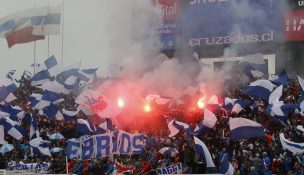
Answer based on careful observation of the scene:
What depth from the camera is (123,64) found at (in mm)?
23688

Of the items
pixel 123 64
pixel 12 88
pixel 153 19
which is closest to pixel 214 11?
pixel 153 19

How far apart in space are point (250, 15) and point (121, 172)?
13.2 meters

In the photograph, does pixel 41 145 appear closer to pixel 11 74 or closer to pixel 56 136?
pixel 56 136

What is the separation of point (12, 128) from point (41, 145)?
1.48 meters

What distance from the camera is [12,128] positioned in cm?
2125

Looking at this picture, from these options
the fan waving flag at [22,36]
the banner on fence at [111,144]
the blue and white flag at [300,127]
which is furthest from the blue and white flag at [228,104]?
the fan waving flag at [22,36]

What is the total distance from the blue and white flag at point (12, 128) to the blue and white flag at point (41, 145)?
3.23 feet

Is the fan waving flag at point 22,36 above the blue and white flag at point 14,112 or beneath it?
above

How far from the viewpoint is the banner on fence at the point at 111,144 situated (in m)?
16.4

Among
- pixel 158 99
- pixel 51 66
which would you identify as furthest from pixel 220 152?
pixel 51 66

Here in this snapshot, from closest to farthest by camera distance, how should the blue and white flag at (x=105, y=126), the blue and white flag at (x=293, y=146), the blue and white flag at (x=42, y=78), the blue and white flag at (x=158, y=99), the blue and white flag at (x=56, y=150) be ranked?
the blue and white flag at (x=293, y=146)
the blue and white flag at (x=105, y=126)
the blue and white flag at (x=158, y=99)
the blue and white flag at (x=56, y=150)
the blue and white flag at (x=42, y=78)

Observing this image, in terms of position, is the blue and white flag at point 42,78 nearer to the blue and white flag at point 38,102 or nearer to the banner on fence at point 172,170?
the blue and white flag at point 38,102

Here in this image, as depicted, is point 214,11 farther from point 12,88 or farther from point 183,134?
point 183,134

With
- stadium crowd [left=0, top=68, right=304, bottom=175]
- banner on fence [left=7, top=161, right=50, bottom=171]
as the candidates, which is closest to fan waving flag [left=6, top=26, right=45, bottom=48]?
stadium crowd [left=0, top=68, right=304, bottom=175]
